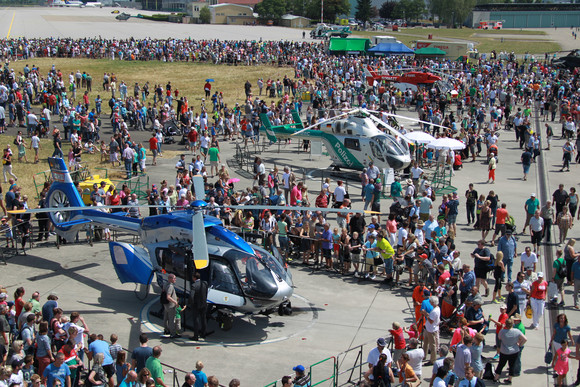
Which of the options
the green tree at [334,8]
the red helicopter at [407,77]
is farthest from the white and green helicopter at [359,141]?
the green tree at [334,8]

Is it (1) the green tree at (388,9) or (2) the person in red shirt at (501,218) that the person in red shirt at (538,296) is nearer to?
(2) the person in red shirt at (501,218)

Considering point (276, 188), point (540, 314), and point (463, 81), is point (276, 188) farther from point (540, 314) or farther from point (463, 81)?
point (463, 81)

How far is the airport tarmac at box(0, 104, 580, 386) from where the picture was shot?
11688 millimetres

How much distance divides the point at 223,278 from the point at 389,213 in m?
7.83

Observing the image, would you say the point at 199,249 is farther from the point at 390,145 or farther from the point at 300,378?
the point at 390,145

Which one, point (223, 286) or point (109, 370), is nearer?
point (109, 370)

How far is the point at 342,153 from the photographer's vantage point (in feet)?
81.3

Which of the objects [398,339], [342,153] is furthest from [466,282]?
[342,153]

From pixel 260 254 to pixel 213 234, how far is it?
1148 millimetres

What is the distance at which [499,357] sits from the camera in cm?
1120

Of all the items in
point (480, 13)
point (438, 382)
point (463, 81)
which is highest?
point (480, 13)

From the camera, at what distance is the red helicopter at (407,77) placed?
4172 cm

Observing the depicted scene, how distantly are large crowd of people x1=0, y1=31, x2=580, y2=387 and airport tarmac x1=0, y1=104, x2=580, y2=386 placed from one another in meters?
0.63

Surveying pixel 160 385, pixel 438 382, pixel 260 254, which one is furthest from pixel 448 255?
pixel 160 385
